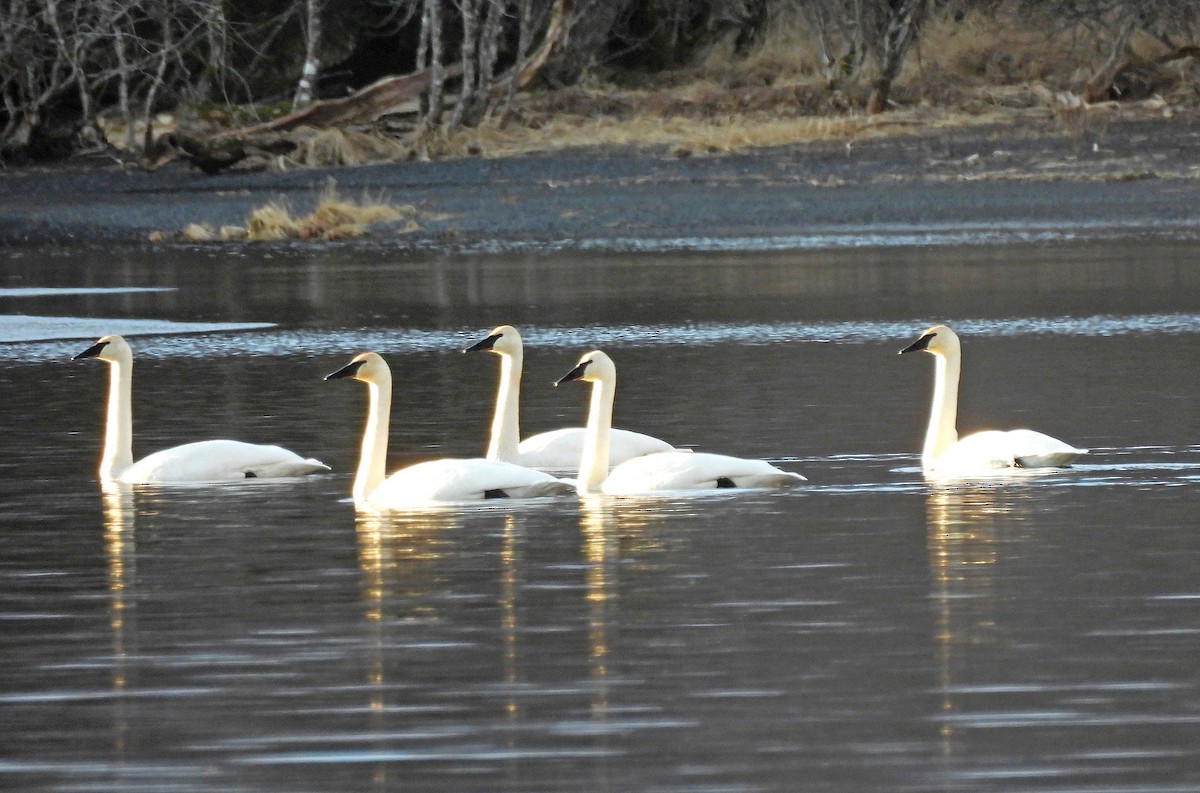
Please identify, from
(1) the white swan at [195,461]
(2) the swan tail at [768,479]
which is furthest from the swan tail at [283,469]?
(2) the swan tail at [768,479]

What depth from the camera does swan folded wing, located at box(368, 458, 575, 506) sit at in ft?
32.4

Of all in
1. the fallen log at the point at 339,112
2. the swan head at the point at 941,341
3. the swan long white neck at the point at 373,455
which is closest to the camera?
the swan long white neck at the point at 373,455

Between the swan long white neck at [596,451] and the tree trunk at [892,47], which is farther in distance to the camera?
the tree trunk at [892,47]

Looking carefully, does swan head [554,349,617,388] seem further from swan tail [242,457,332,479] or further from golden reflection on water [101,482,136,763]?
golden reflection on water [101,482,136,763]

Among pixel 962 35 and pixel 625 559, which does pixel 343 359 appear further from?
pixel 962 35

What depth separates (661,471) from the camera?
10.1 metres

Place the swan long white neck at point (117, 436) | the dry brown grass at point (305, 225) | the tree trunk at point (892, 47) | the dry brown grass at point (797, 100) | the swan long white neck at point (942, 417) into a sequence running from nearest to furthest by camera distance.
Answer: the swan long white neck at point (942, 417) < the swan long white neck at point (117, 436) < the dry brown grass at point (305, 225) < the dry brown grass at point (797, 100) < the tree trunk at point (892, 47)

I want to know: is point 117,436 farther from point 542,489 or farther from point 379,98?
point 379,98

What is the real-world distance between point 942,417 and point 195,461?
3.23 metres

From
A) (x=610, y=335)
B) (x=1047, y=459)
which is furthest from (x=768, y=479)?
(x=610, y=335)

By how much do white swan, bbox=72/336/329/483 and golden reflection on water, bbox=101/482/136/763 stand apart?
0.12 meters

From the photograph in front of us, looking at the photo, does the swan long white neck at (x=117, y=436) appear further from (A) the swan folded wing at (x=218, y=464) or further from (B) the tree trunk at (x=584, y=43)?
(B) the tree trunk at (x=584, y=43)

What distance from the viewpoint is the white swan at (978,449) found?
10398 millimetres

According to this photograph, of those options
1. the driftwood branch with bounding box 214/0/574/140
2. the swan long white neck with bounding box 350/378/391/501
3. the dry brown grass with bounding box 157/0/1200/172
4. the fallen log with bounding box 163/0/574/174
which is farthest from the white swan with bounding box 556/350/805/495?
the driftwood branch with bounding box 214/0/574/140
